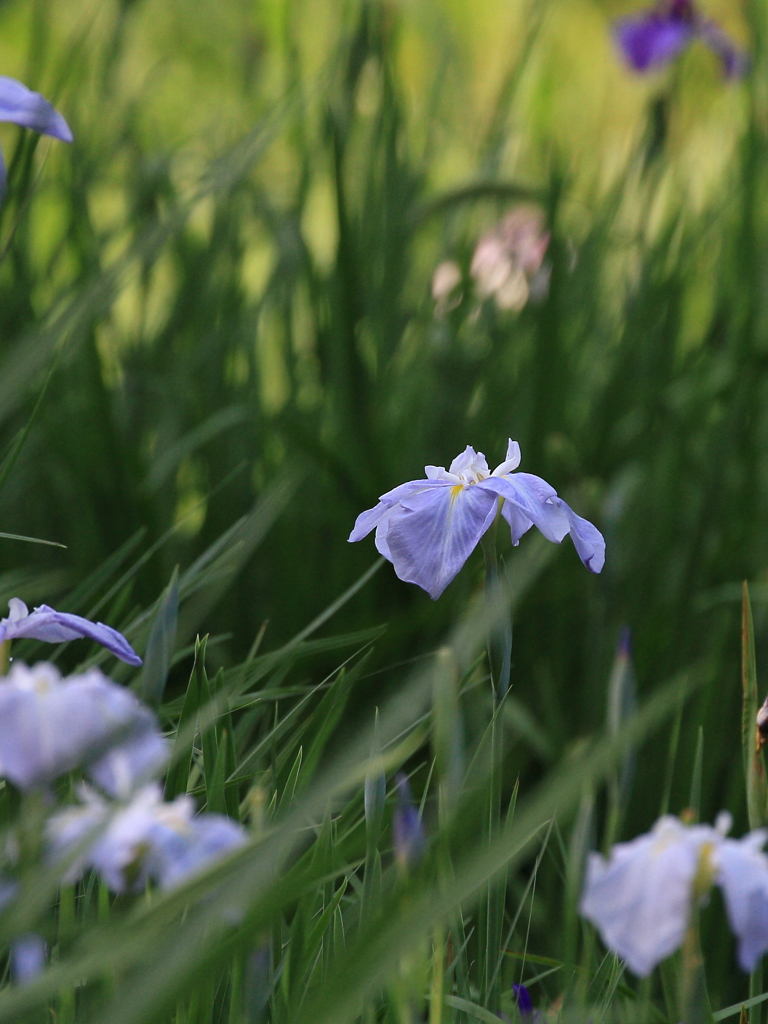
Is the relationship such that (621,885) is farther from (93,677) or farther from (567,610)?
(567,610)

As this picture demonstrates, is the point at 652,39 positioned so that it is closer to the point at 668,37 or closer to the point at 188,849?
the point at 668,37

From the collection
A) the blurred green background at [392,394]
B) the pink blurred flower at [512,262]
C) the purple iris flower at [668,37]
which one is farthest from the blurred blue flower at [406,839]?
the purple iris flower at [668,37]

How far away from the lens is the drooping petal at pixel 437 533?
497 millimetres

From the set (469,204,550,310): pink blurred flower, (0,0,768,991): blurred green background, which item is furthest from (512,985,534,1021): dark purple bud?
(469,204,550,310): pink blurred flower

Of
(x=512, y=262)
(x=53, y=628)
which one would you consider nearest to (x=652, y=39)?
(x=512, y=262)

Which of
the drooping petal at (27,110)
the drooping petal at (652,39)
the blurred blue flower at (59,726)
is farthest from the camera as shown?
the drooping petal at (652,39)

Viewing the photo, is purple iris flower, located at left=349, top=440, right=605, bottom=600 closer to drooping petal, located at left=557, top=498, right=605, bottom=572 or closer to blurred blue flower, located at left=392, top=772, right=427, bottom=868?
drooping petal, located at left=557, top=498, right=605, bottom=572

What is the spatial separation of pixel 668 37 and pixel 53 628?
66.3 inches

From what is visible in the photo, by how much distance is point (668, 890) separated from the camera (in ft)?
1.11

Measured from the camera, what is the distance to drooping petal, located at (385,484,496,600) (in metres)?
0.50

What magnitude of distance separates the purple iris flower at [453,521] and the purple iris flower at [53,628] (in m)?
0.11

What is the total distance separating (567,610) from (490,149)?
0.67 metres

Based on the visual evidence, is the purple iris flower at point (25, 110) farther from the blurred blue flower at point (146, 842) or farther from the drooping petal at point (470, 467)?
the blurred blue flower at point (146, 842)

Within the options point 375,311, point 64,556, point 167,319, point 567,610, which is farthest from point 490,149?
point 64,556
